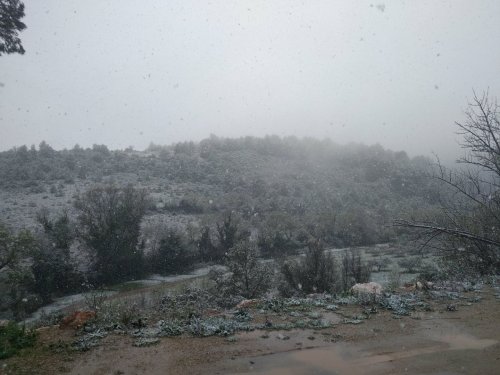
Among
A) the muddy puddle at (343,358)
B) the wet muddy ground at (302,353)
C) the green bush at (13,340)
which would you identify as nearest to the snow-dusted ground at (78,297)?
the green bush at (13,340)

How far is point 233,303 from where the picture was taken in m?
15.9

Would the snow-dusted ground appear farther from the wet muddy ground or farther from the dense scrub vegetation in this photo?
the wet muddy ground

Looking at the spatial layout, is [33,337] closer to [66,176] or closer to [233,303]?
[233,303]

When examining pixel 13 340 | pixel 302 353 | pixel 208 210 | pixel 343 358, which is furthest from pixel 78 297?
pixel 208 210

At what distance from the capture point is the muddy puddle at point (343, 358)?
23.5ft

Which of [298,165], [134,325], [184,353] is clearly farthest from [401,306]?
[298,165]

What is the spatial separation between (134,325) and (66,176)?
1867 inches

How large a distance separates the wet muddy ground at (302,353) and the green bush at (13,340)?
9.8 inches

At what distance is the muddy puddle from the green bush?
4844mm

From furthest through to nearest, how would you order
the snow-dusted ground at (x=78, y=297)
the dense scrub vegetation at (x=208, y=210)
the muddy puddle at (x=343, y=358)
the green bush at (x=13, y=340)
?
the dense scrub vegetation at (x=208, y=210), the snow-dusted ground at (x=78, y=297), the green bush at (x=13, y=340), the muddy puddle at (x=343, y=358)

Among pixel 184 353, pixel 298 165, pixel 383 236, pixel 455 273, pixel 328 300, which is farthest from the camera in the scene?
pixel 298 165

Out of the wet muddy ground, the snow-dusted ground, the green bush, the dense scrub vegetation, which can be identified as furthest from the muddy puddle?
the snow-dusted ground

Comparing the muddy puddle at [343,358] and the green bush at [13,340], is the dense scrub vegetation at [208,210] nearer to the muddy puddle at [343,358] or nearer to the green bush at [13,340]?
the muddy puddle at [343,358]

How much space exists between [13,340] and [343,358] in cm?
700
